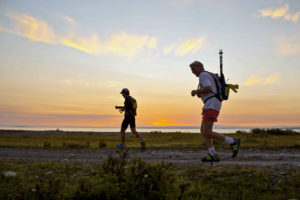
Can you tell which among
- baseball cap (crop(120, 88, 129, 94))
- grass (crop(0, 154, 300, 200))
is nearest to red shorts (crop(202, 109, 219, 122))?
grass (crop(0, 154, 300, 200))

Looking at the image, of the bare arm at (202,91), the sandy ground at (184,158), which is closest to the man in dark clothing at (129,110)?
the sandy ground at (184,158)

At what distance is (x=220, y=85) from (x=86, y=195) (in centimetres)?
460

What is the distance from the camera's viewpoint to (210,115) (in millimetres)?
6750

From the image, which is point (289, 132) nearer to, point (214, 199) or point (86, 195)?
point (214, 199)

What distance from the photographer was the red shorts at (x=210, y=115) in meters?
6.75

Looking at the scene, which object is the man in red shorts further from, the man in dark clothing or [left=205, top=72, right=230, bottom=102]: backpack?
the man in dark clothing

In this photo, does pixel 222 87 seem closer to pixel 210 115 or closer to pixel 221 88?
pixel 221 88

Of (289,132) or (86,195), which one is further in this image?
(289,132)

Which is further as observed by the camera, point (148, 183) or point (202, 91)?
point (202, 91)

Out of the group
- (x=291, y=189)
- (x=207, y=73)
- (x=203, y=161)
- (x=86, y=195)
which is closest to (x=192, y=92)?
(x=207, y=73)

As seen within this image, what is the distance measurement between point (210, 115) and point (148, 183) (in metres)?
3.62

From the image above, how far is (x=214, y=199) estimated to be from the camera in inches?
157

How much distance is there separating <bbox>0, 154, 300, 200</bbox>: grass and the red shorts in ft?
5.20

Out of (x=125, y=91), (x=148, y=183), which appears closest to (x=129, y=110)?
(x=125, y=91)
